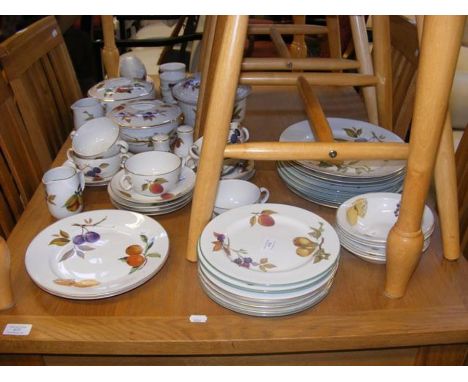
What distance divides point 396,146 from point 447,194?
14 cm

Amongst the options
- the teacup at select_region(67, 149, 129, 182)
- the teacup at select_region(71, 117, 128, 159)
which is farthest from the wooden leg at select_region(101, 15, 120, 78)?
the teacup at select_region(67, 149, 129, 182)

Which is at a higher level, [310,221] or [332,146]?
[332,146]

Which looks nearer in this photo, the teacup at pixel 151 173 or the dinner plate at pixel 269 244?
the dinner plate at pixel 269 244

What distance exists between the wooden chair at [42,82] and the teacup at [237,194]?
608 mm

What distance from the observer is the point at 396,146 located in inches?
26.7

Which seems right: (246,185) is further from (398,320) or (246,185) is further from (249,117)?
(249,117)

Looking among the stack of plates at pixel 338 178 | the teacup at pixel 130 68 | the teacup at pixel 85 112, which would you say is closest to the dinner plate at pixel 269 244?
the stack of plates at pixel 338 178

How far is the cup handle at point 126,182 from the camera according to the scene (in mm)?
896

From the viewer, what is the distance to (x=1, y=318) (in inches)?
25.6

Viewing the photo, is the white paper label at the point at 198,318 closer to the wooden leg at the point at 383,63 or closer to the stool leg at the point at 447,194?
the stool leg at the point at 447,194

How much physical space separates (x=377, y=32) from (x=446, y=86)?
53 centimetres

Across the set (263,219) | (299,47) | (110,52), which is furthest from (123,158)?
(299,47)

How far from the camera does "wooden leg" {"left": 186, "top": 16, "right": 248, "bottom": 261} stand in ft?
2.01

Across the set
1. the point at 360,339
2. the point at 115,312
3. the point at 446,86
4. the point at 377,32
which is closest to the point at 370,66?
the point at 377,32
